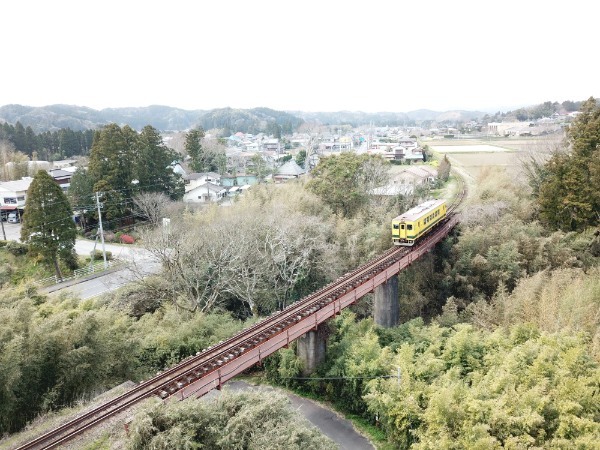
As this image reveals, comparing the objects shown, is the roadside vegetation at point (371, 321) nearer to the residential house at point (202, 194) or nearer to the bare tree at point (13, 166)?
the residential house at point (202, 194)

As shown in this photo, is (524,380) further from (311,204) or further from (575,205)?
(311,204)

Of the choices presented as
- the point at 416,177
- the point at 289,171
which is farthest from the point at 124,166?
the point at 416,177

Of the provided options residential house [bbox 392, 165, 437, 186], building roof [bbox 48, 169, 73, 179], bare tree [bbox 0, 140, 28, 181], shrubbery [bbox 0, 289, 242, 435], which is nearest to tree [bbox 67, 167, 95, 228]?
building roof [bbox 48, 169, 73, 179]

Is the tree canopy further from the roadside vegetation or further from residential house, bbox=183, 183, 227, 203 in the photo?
the roadside vegetation

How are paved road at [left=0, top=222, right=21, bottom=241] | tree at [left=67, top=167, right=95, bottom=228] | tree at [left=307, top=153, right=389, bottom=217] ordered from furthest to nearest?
tree at [left=67, top=167, right=95, bottom=228] → paved road at [left=0, top=222, right=21, bottom=241] → tree at [left=307, top=153, right=389, bottom=217]

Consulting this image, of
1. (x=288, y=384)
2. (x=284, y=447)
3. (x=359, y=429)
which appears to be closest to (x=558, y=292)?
(x=359, y=429)

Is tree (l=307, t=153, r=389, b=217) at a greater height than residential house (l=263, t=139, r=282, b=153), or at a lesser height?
lesser

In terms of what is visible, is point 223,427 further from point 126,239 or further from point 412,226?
point 126,239
